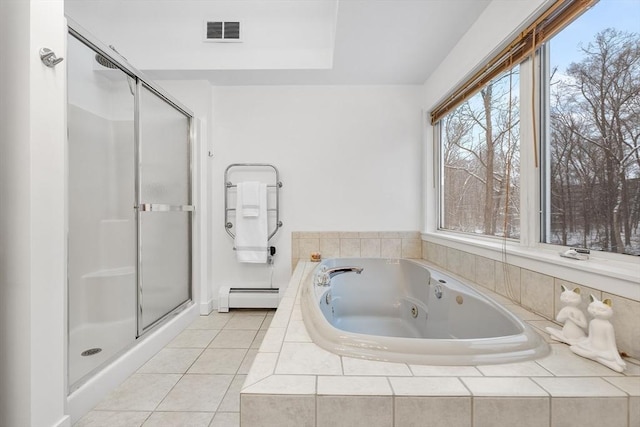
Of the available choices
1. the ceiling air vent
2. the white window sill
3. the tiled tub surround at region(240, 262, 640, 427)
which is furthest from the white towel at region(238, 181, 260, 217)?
the tiled tub surround at region(240, 262, 640, 427)

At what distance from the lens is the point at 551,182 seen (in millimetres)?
1285

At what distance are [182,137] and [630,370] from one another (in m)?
2.74

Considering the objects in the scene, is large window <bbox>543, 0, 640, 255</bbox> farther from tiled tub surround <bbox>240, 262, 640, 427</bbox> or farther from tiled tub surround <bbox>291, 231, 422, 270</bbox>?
tiled tub surround <bbox>291, 231, 422, 270</bbox>

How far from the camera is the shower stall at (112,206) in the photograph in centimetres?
144

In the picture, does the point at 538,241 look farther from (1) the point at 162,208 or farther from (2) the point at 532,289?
(1) the point at 162,208

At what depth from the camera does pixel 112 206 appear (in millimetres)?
1648

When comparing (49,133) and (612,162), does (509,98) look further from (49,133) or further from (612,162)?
(49,133)

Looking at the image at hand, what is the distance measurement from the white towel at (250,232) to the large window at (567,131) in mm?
1671

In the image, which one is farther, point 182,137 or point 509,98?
point 182,137

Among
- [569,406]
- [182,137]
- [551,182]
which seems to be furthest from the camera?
[182,137]

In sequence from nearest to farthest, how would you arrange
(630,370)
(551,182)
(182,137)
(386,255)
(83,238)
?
1. (630,370)
2. (551,182)
3. (83,238)
4. (182,137)
5. (386,255)

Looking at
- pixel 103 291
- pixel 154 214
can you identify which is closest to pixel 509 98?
pixel 154 214

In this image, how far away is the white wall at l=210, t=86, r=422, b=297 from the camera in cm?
261

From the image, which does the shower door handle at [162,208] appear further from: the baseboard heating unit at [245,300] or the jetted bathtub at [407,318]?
the jetted bathtub at [407,318]
